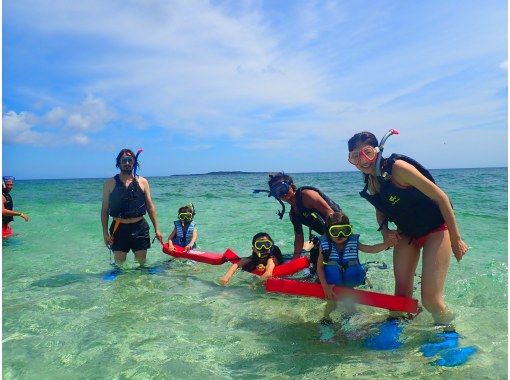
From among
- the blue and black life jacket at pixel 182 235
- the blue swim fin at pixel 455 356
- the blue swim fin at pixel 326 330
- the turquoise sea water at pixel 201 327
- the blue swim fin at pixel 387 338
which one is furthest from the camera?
the blue and black life jacket at pixel 182 235

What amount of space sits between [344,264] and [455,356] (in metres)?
1.46

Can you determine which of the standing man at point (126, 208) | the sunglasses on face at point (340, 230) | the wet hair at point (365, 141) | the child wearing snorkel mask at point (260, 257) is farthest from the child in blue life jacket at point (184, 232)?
the wet hair at point (365, 141)

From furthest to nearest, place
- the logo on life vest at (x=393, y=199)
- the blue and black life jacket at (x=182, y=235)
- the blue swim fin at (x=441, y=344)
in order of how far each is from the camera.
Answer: the blue and black life jacket at (x=182, y=235)
the logo on life vest at (x=393, y=199)
the blue swim fin at (x=441, y=344)

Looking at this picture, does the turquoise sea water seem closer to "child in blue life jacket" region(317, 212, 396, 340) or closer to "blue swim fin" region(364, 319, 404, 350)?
"blue swim fin" region(364, 319, 404, 350)

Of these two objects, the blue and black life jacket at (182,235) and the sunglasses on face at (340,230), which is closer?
the sunglasses on face at (340,230)

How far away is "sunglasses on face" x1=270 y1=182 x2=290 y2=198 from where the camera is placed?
5078 mm

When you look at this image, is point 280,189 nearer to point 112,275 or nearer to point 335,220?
point 335,220

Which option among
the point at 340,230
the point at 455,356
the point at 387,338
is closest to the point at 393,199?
the point at 340,230

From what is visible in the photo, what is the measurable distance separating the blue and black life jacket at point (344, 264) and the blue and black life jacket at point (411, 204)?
0.79 meters

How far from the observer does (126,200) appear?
20.6 feet

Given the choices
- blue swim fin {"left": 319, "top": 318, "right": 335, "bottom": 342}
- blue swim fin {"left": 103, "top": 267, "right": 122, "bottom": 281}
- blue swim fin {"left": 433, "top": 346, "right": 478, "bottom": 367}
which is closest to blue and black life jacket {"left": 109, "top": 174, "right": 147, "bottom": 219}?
blue swim fin {"left": 103, "top": 267, "right": 122, "bottom": 281}

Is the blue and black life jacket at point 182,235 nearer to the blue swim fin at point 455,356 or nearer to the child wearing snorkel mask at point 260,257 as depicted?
the child wearing snorkel mask at point 260,257

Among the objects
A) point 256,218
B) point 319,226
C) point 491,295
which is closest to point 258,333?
point 319,226

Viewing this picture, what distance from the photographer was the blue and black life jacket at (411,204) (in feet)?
12.3
